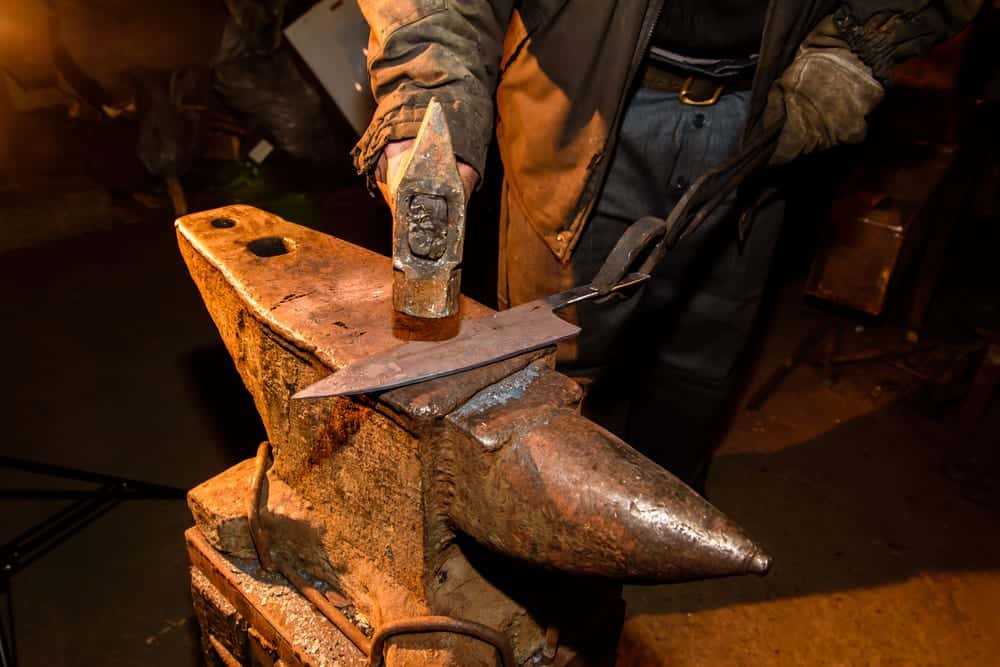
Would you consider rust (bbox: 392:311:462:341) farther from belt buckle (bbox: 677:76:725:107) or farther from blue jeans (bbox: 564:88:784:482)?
belt buckle (bbox: 677:76:725:107)

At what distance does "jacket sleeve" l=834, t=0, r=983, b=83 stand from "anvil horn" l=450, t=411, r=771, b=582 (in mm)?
1413

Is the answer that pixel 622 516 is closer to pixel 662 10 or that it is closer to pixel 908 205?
pixel 662 10

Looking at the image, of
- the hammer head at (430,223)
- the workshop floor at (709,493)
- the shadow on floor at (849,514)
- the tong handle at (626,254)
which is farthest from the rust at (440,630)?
the shadow on floor at (849,514)

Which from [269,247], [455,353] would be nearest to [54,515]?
[269,247]

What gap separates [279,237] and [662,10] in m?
0.99

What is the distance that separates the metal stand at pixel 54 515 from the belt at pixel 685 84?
1.96 meters

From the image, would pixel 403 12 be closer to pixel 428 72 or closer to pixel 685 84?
pixel 428 72

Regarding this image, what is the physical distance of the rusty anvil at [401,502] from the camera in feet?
2.93

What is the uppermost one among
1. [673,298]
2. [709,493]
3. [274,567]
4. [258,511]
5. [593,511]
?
[593,511]

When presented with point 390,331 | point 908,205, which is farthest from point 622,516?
point 908,205

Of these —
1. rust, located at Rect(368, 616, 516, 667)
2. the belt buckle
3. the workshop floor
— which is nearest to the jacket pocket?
the belt buckle

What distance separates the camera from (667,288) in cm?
205

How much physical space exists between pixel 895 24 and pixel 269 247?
162 cm

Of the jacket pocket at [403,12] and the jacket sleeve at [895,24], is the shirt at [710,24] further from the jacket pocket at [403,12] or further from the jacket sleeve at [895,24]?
the jacket pocket at [403,12]
